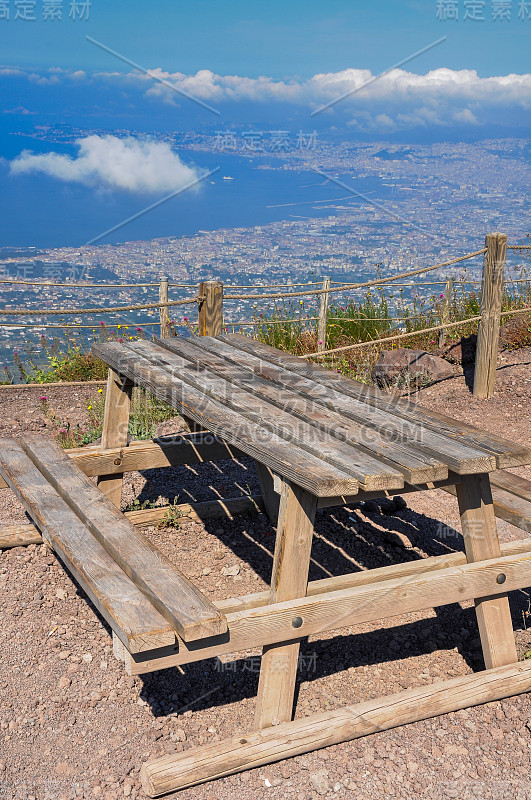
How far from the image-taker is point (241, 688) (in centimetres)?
253

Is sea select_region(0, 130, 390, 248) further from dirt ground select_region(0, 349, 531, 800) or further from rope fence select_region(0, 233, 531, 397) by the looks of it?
dirt ground select_region(0, 349, 531, 800)

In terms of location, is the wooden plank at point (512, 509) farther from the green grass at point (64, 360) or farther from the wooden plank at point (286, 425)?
the green grass at point (64, 360)

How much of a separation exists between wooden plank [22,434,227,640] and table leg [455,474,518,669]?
0.98 m

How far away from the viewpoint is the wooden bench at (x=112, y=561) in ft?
5.63

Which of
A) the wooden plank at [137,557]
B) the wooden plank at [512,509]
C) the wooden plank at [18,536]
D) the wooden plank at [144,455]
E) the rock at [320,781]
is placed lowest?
the rock at [320,781]

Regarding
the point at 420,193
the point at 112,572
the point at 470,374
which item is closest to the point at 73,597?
the point at 112,572

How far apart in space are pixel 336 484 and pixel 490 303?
172 inches

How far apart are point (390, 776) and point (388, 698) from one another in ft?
0.81

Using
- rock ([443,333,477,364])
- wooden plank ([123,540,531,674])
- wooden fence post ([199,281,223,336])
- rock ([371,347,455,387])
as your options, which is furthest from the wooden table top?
rock ([443,333,477,364])

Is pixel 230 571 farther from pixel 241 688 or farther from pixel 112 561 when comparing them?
pixel 112 561

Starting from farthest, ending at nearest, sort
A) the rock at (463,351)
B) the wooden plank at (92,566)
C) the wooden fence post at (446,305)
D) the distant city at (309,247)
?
the distant city at (309,247), the wooden fence post at (446,305), the rock at (463,351), the wooden plank at (92,566)

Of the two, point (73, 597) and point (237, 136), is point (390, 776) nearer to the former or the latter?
point (73, 597)

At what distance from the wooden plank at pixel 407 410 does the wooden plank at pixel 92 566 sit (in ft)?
3.69

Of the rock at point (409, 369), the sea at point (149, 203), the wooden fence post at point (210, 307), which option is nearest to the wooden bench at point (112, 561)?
the wooden fence post at point (210, 307)
